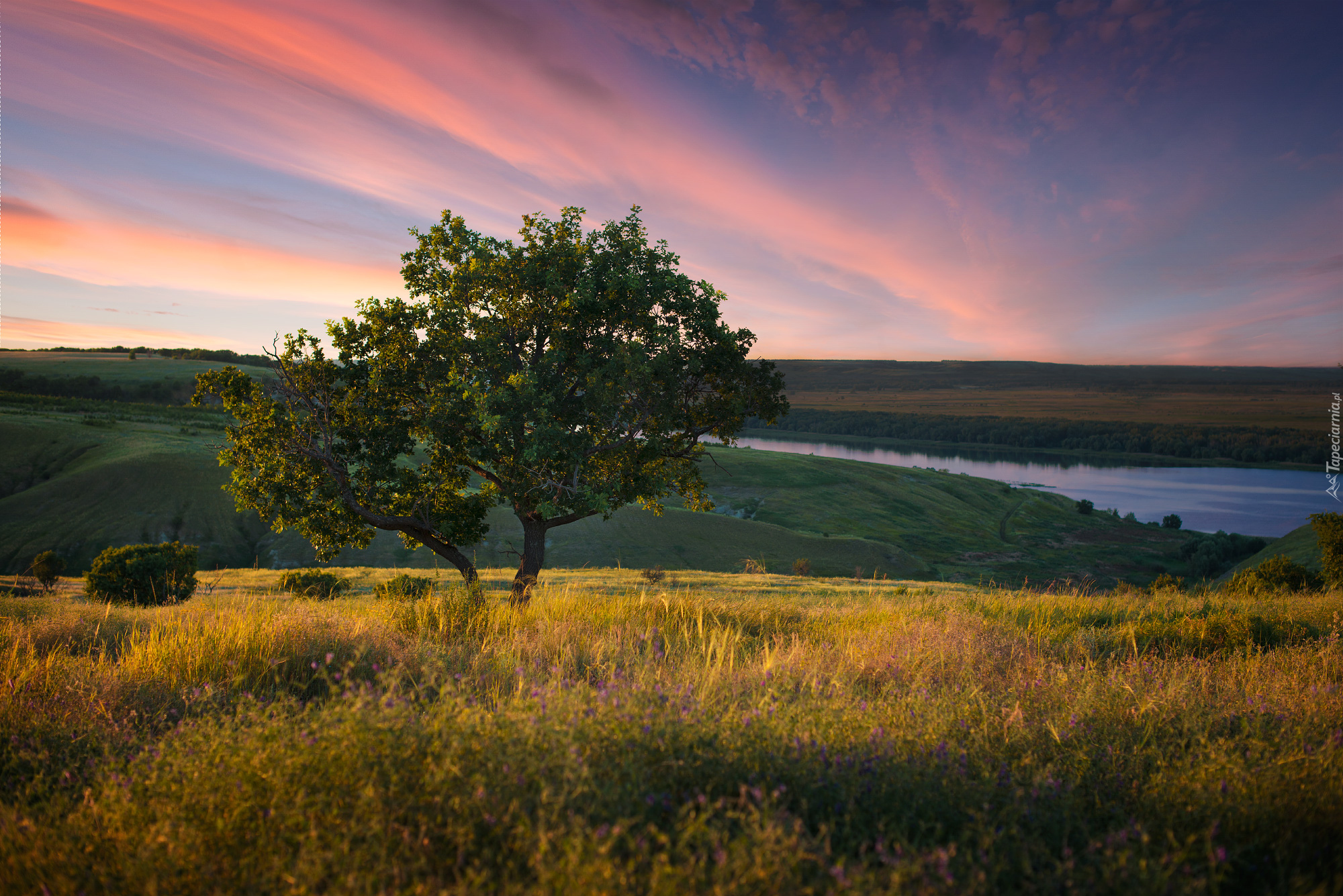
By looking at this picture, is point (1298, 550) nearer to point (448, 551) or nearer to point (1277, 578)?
point (1277, 578)

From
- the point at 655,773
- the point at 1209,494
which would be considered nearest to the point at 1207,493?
the point at 1209,494

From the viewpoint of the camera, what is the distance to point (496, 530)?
173ft

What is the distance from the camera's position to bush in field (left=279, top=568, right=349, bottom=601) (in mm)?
23828

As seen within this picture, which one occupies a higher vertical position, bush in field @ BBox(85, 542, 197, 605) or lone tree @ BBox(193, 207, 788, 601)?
lone tree @ BBox(193, 207, 788, 601)

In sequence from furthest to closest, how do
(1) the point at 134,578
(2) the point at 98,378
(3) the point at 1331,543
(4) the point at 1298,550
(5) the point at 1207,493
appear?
(5) the point at 1207,493 < (2) the point at 98,378 < (4) the point at 1298,550 < (3) the point at 1331,543 < (1) the point at 134,578

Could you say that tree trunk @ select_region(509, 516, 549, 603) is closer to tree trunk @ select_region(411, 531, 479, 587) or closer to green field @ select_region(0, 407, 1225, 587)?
tree trunk @ select_region(411, 531, 479, 587)

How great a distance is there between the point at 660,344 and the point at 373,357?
22.4 ft

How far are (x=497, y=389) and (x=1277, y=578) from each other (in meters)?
28.7

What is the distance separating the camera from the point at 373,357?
13.9m

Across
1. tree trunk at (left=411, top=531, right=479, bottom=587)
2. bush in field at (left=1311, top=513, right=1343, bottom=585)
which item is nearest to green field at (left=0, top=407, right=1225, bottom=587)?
bush in field at (left=1311, top=513, right=1343, bottom=585)

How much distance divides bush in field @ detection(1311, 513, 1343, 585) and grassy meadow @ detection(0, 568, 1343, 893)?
87.2 ft

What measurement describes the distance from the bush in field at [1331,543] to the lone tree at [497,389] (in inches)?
1012

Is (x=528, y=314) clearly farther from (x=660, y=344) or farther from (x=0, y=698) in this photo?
(x=0, y=698)

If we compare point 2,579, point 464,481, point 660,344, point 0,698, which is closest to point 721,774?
point 0,698
